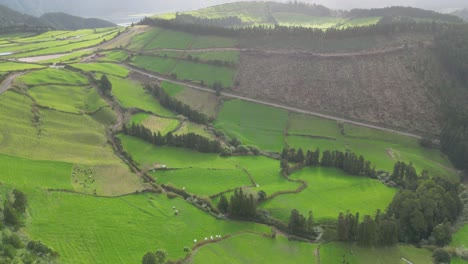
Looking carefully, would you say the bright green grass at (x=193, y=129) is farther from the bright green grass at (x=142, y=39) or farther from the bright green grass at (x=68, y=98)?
the bright green grass at (x=142, y=39)

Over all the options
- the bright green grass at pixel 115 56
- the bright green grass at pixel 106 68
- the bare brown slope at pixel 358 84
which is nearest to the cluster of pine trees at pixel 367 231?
the bare brown slope at pixel 358 84

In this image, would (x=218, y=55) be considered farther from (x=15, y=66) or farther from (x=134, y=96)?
(x=15, y=66)

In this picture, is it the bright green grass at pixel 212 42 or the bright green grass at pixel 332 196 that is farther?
the bright green grass at pixel 212 42

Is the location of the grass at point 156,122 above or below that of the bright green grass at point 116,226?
above

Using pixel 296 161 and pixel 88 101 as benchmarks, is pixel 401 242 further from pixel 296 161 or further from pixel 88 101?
pixel 88 101

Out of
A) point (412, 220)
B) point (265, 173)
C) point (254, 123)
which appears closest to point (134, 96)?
point (254, 123)

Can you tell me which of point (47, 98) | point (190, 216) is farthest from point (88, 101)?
point (190, 216)
